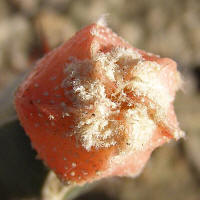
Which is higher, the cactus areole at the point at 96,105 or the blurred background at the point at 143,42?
the cactus areole at the point at 96,105

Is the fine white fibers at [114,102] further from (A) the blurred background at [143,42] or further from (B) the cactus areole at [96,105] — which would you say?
(A) the blurred background at [143,42]

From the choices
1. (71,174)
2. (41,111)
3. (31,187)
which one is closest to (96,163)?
(71,174)

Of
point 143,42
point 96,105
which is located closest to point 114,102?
point 96,105

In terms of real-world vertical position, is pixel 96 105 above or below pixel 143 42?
above

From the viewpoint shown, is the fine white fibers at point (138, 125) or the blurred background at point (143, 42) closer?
the fine white fibers at point (138, 125)

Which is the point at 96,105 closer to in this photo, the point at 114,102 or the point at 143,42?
the point at 114,102

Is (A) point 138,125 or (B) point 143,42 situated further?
(B) point 143,42

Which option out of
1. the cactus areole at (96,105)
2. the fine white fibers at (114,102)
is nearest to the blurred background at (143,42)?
the cactus areole at (96,105)
